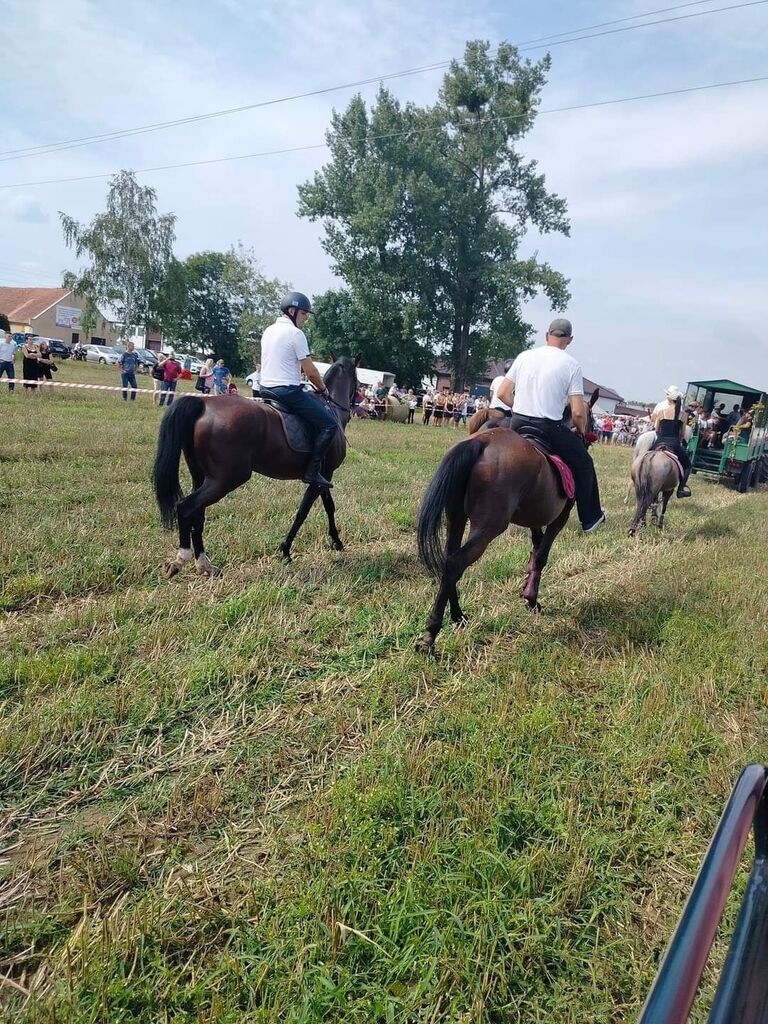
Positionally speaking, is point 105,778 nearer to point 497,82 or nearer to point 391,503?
point 391,503

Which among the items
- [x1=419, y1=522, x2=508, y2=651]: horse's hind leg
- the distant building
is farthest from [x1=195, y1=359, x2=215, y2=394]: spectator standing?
the distant building

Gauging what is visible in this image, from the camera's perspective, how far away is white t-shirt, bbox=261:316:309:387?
607 centimetres

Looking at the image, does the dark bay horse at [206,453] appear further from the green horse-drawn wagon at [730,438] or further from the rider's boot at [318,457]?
the green horse-drawn wagon at [730,438]

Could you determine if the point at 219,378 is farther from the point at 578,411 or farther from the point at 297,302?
the point at 578,411

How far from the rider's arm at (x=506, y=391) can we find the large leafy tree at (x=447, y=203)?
34.3 m

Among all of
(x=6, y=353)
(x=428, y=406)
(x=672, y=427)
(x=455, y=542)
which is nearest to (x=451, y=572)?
(x=455, y=542)

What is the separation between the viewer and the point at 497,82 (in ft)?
126

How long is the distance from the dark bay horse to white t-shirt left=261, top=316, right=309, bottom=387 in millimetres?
313

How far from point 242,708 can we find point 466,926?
71.7 inches

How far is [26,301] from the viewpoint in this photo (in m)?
71.2

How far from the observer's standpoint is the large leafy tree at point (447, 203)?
3797cm

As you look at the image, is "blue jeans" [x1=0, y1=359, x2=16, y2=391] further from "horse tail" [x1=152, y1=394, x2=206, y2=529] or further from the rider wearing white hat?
the rider wearing white hat

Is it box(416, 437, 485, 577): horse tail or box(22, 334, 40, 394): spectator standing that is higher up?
box(22, 334, 40, 394): spectator standing

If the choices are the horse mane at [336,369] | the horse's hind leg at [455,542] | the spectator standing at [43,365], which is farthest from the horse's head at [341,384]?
the spectator standing at [43,365]
